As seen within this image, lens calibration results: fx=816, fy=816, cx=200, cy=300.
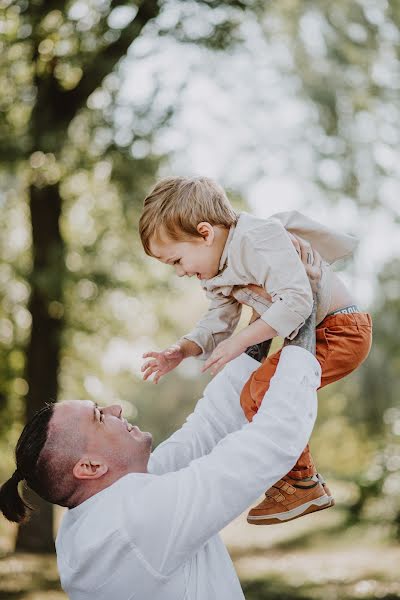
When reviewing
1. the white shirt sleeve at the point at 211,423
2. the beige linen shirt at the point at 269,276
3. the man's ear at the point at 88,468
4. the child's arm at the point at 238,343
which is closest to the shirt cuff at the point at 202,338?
the beige linen shirt at the point at 269,276

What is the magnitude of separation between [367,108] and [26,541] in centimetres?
762

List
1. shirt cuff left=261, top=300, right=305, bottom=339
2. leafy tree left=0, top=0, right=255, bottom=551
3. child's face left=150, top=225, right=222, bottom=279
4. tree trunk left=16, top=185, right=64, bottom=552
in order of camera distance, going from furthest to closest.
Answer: tree trunk left=16, top=185, right=64, bottom=552, leafy tree left=0, top=0, right=255, bottom=551, child's face left=150, top=225, right=222, bottom=279, shirt cuff left=261, top=300, right=305, bottom=339

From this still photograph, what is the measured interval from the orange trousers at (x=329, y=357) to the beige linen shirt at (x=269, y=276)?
7 centimetres

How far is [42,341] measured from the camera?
11492 millimetres

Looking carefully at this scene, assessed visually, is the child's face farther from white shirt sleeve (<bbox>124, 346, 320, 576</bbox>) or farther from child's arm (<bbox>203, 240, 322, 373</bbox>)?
white shirt sleeve (<bbox>124, 346, 320, 576</bbox>)

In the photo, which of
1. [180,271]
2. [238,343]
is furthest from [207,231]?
[238,343]

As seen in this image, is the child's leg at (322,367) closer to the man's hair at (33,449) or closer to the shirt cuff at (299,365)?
the shirt cuff at (299,365)

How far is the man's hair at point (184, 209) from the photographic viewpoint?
2605 mm

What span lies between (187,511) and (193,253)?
2.74ft

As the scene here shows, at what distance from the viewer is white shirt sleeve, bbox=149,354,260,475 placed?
9.41 feet

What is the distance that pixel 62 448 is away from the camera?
8.29ft

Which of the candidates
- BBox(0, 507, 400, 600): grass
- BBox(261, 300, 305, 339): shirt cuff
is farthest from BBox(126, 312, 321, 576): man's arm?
BBox(0, 507, 400, 600): grass

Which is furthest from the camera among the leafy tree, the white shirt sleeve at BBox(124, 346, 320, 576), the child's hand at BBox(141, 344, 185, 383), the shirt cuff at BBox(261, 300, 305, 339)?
the leafy tree

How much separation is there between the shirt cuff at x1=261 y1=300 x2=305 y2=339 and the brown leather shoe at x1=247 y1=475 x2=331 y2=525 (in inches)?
19.3
